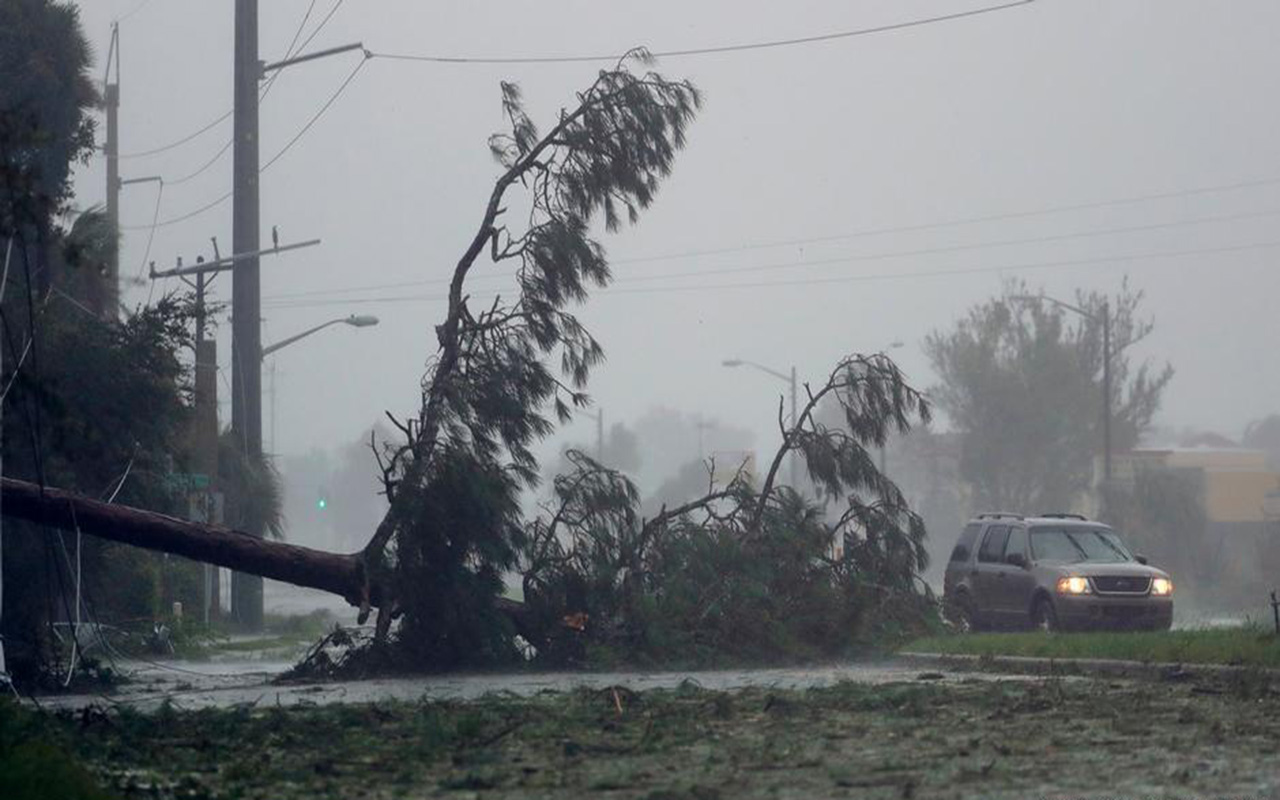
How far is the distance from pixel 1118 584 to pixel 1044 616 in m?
1.14

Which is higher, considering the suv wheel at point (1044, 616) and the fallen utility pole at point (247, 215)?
the fallen utility pole at point (247, 215)

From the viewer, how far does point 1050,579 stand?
2344 cm

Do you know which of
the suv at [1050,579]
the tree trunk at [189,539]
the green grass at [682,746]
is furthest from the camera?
the suv at [1050,579]

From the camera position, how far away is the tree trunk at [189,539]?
58.6 ft

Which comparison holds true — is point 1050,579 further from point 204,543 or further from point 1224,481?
point 1224,481

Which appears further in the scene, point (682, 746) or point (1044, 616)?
point (1044, 616)

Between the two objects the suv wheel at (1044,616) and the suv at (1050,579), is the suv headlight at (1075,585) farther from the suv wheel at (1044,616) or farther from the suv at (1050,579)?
the suv wheel at (1044,616)

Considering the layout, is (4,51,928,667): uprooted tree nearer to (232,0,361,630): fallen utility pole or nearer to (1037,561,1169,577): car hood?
(1037,561,1169,577): car hood

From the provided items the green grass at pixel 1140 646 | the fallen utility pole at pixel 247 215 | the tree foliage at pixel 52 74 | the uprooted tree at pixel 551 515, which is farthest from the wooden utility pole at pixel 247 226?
the green grass at pixel 1140 646

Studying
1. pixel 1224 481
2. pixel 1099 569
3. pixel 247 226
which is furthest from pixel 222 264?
pixel 1224 481

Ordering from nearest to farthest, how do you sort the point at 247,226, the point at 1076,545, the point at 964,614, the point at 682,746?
1. the point at 682,746
2. the point at 1076,545
3. the point at 964,614
4. the point at 247,226

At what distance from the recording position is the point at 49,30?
2614 centimetres

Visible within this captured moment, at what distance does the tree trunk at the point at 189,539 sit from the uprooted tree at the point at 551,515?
0.02 metres

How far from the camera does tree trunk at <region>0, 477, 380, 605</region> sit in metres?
17.9
